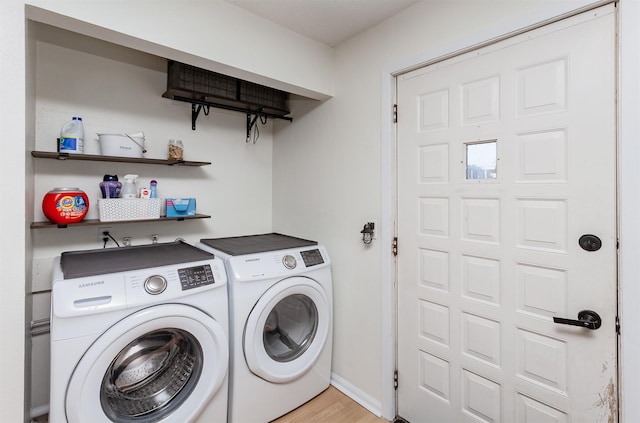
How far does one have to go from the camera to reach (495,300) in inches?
58.7

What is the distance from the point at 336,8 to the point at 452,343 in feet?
6.31

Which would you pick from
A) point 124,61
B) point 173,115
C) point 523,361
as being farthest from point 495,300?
point 124,61

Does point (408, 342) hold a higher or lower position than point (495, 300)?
lower

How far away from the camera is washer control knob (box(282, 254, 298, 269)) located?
1878 mm

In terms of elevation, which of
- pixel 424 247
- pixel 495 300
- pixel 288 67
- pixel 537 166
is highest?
pixel 288 67

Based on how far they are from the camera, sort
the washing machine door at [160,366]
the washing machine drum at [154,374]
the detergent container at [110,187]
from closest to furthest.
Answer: the washing machine door at [160,366] < the washing machine drum at [154,374] < the detergent container at [110,187]

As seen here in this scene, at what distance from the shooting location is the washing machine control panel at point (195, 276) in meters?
1.50

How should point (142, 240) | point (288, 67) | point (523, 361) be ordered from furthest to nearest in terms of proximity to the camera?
point (142, 240), point (288, 67), point (523, 361)

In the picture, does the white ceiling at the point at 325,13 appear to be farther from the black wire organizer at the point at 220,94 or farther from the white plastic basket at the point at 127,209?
the white plastic basket at the point at 127,209

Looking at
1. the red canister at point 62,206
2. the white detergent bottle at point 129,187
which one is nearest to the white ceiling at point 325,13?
the white detergent bottle at point 129,187

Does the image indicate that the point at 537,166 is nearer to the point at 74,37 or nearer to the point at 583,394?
the point at 583,394

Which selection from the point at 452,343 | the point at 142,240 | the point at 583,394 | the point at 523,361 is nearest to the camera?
the point at 583,394

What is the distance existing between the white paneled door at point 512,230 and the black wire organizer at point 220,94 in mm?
994

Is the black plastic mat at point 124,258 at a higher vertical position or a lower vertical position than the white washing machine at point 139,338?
higher
